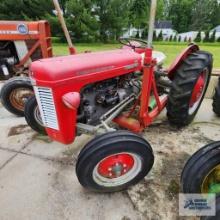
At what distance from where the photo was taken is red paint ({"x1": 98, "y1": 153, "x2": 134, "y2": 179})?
176 centimetres

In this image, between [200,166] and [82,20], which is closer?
[200,166]

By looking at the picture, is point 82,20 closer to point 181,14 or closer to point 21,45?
point 21,45

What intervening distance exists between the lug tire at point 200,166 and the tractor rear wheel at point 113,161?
1.20 feet

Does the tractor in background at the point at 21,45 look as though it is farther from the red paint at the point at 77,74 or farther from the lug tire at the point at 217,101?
the lug tire at the point at 217,101

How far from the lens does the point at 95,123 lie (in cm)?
218

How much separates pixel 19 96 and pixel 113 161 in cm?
191

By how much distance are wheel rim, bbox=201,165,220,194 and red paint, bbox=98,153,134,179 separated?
1.80 feet

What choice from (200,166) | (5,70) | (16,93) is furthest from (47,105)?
(5,70)

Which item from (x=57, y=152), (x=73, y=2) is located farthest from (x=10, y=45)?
(x=73, y=2)

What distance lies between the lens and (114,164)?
1788mm

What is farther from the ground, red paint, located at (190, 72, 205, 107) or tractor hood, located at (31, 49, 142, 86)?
tractor hood, located at (31, 49, 142, 86)

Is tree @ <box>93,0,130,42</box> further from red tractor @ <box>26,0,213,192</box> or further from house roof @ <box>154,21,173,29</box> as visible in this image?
house roof @ <box>154,21,173,29</box>

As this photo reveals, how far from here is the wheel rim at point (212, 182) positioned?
1.56 metres

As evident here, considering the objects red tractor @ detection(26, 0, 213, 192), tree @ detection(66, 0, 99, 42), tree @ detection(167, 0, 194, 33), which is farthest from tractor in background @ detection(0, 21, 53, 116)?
tree @ detection(167, 0, 194, 33)
